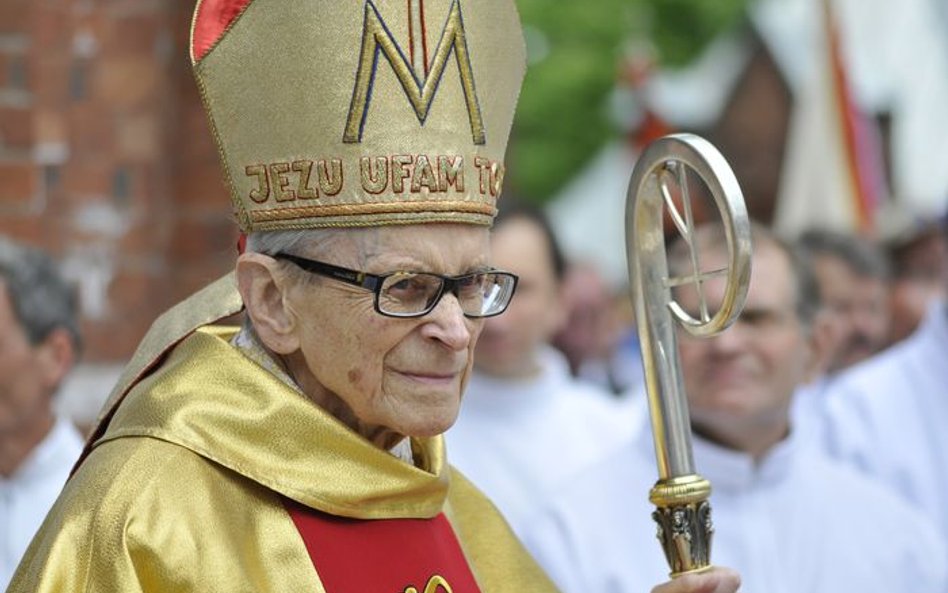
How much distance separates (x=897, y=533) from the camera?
5887mm

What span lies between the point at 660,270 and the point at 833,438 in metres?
4.01

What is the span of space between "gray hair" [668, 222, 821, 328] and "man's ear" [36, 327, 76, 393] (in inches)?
68.8

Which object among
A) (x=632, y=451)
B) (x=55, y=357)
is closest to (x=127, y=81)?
(x=55, y=357)

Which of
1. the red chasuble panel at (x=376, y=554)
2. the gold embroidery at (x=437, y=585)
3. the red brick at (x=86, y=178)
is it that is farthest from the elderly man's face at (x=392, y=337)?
the red brick at (x=86, y=178)

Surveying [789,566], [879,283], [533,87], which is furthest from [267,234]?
[533,87]

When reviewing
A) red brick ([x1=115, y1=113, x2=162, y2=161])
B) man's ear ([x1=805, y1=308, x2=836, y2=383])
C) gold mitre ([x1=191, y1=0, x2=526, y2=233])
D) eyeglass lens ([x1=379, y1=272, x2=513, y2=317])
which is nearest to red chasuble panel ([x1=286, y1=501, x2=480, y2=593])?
eyeglass lens ([x1=379, y1=272, x2=513, y2=317])

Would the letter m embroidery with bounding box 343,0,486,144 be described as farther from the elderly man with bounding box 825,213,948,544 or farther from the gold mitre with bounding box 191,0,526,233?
the elderly man with bounding box 825,213,948,544

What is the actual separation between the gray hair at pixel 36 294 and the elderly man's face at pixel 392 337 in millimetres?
2179

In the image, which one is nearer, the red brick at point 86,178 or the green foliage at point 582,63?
the red brick at point 86,178

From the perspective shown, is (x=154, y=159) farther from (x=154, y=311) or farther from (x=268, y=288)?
(x=268, y=288)

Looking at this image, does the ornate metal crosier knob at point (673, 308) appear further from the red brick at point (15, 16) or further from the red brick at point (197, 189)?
the red brick at point (197, 189)

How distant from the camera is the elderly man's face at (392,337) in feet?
11.6

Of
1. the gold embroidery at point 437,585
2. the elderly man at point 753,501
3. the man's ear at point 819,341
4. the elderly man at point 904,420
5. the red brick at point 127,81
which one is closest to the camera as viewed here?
the gold embroidery at point 437,585

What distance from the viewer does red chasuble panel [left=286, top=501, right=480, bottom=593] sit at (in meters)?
3.58
